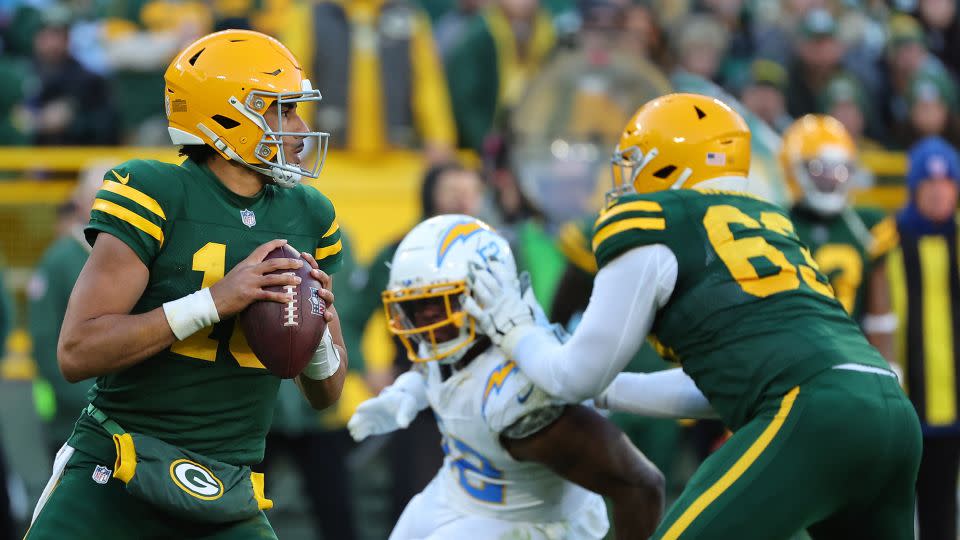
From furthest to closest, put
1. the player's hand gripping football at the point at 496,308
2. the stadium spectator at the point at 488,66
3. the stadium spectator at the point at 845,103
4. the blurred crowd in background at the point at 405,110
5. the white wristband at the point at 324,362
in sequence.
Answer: the stadium spectator at the point at 845,103 < the stadium spectator at the point at 488,66 < the blurred crowd in background at the point at 405,110 < the player's hand gripping football at the point at 496,308 < the white wristband at the point at 324,362

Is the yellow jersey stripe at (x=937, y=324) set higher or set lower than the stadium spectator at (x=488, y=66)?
lower

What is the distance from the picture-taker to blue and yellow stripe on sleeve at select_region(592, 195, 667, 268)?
3.51 metres

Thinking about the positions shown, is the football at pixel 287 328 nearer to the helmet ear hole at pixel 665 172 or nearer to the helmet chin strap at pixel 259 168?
the helmet chin strap at pixel 259 168

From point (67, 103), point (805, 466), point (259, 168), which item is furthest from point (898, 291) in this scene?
point (67, 103)

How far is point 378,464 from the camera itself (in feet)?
26.0

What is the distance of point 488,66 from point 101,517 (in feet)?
18.1

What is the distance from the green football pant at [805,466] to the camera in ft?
10.7

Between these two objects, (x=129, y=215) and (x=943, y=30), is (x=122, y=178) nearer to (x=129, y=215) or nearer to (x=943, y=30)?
(x=129, y=215)

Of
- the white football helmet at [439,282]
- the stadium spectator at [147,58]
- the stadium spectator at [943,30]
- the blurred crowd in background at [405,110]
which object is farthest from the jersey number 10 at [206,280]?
the stadium spectator at [943,30]

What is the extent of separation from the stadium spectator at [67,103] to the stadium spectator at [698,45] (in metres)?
3.27

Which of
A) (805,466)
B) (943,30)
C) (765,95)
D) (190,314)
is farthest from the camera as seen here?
(943,30)

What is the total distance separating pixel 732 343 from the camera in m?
3.48

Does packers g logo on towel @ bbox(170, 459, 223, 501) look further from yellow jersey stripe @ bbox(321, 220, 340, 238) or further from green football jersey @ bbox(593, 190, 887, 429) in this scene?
green football jersey @ bbox(593, 190, 887, 429)

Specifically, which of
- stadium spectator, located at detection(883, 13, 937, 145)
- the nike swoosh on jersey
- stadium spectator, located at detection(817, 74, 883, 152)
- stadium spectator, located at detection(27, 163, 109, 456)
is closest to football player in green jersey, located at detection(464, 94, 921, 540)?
the nike swoosh on jersey
